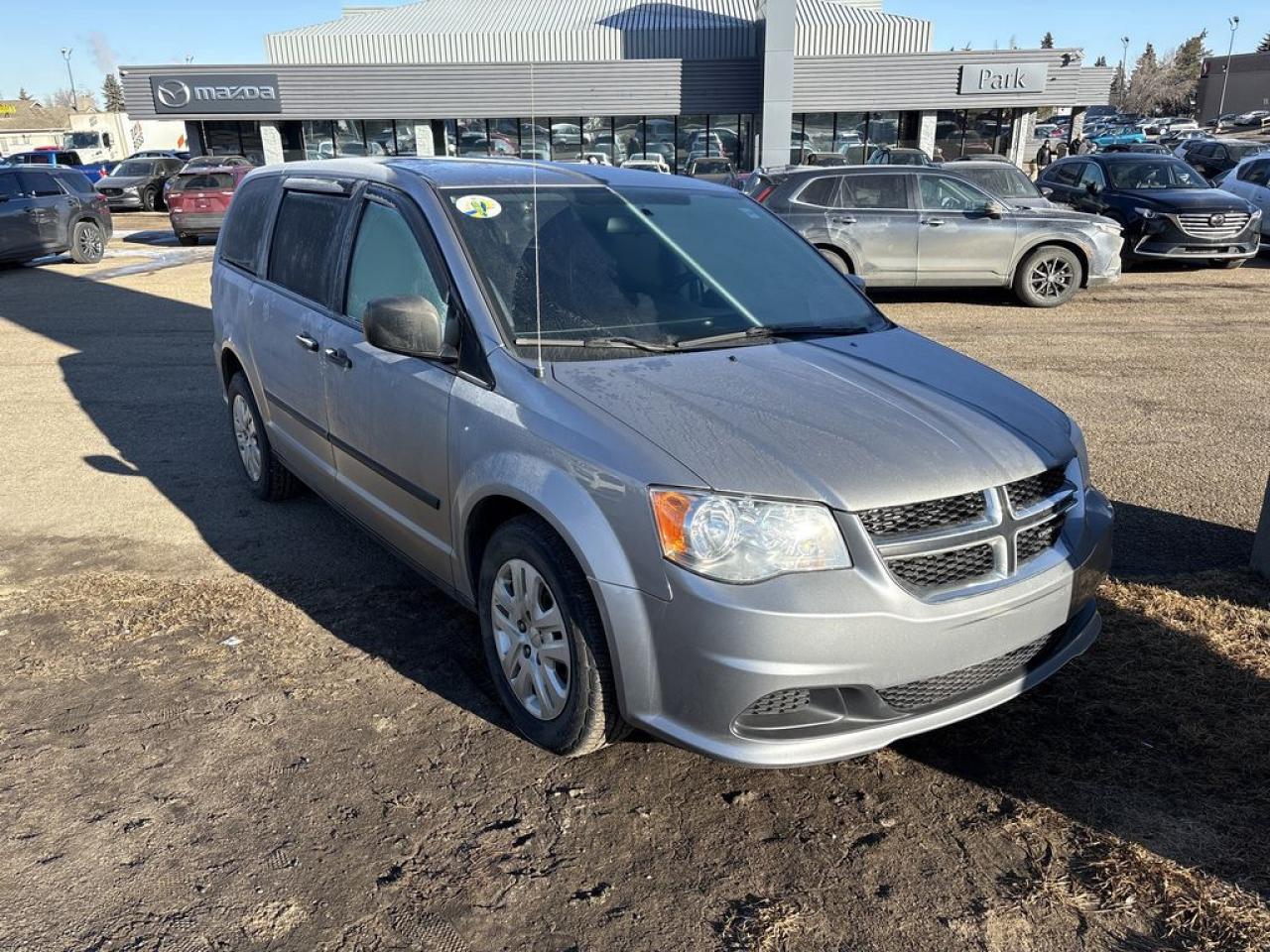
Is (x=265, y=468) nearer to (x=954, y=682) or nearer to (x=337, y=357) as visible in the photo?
(x=337, y=357)

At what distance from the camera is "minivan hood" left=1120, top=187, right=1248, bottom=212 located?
14.1 meters

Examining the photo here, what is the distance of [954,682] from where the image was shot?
2908mm

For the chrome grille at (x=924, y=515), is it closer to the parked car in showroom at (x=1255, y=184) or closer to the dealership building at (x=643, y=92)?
the parked car in showroom at (x=1255, y=184)

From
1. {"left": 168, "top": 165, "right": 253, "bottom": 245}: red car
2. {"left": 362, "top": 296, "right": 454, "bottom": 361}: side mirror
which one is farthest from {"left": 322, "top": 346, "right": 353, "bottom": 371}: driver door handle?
{"left": 168, "top": 165, "right": 253, "bottom": 245}: red car

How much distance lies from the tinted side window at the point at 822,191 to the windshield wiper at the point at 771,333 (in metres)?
8.63

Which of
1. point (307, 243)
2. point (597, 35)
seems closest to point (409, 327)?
point (307, 243)

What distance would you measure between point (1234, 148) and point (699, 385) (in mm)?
29584

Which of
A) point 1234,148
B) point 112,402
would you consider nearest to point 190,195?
point 112,402

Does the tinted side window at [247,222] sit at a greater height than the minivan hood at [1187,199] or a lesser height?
greater

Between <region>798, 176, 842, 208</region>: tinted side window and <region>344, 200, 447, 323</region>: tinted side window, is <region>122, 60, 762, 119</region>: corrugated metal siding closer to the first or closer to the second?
<region>798, 176, 842, 208</region>: tinted side window

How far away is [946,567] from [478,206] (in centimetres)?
221

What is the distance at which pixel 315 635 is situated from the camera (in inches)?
163

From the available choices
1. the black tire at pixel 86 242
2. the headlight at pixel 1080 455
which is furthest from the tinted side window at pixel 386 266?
the black tire at pixel 86 242

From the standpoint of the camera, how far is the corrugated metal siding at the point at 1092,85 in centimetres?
3528
